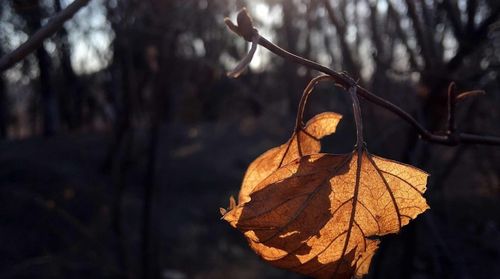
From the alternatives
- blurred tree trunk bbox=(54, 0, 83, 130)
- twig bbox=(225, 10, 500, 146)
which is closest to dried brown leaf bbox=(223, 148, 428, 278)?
twig bbox=(225, 10, 500, 146)

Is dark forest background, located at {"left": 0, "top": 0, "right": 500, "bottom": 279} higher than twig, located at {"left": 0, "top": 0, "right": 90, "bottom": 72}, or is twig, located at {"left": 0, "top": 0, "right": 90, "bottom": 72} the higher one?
dark forest background, located at {"left": 0, "top": 0, "right": 500, "bottom": 279}

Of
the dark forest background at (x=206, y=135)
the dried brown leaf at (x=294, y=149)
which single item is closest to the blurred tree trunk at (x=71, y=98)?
the dark forest background at (x=206, y=135)

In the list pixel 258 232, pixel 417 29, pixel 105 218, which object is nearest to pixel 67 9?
pixel 258 232

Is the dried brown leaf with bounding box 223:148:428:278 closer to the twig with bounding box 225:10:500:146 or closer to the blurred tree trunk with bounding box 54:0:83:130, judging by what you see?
the twig with bounding box 225:10:500:146

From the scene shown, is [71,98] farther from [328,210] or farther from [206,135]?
[328,210]

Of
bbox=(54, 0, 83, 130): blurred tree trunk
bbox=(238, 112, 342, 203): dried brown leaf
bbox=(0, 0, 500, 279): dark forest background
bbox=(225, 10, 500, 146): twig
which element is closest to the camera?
bbox=(225, 10, 500, 146): twig

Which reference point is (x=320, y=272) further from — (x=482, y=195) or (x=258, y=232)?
(x=482, y=195)
